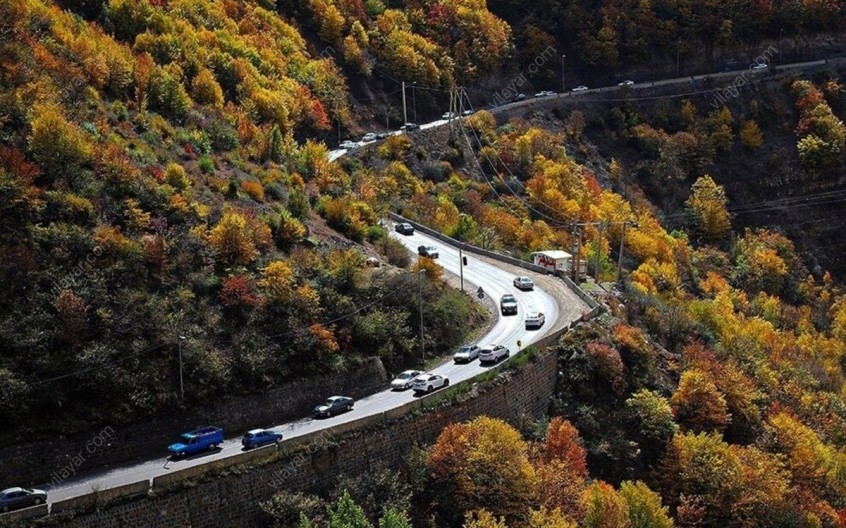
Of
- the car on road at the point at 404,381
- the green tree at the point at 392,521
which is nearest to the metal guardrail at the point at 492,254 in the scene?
the car on road at the point at 404,381

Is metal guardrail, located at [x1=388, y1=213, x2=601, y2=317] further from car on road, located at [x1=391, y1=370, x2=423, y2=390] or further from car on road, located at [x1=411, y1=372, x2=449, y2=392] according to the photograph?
car on road, located at [x1=411, y1=372, x2=449, y2=392]

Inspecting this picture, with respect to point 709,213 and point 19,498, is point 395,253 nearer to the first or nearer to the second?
point 19,498

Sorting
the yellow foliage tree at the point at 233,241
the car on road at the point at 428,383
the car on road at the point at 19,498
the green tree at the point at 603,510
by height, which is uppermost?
the yellow foliage tree at the point at 233,241

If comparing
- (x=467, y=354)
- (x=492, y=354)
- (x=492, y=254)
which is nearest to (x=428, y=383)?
(x=492, y=354)

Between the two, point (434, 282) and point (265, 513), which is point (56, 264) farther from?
point (434, 282)

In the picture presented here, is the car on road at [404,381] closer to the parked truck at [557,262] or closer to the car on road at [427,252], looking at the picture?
the car on road at [427,252]

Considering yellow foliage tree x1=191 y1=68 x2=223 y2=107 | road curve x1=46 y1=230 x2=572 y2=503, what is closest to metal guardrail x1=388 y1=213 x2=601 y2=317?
road curve x1=46 y1=230 x2=572 y2=503

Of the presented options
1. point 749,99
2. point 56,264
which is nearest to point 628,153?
point 749,99
